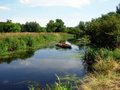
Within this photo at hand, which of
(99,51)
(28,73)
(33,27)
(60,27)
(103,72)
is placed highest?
(33,27)

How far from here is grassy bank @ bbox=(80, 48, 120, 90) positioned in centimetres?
1264

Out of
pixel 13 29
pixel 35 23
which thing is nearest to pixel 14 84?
pixel 13 29

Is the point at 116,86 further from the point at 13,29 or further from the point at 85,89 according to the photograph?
the point at 13,29

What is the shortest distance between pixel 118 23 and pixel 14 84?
45.5 feet

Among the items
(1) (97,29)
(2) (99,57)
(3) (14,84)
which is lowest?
(3) (14,84)

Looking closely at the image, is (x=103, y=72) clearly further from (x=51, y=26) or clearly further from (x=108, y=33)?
(x=51, y=26)

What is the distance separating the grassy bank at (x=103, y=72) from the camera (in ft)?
41.5

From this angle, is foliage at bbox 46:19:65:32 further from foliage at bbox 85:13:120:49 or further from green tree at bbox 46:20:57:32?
foliage at bbox 85:13:120:49

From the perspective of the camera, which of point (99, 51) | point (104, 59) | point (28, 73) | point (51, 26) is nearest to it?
point (104, 59)

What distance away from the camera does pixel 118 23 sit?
27.0 m

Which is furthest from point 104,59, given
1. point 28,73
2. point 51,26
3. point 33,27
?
point 51,26

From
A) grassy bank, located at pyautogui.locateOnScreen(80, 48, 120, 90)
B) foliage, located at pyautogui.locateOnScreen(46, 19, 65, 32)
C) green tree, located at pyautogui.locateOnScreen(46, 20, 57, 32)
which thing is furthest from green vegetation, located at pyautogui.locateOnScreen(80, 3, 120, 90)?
→ foliage, located at pyautogui.locateOnScreen(46, 19, 65, 32)

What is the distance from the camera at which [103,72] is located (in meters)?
17.0

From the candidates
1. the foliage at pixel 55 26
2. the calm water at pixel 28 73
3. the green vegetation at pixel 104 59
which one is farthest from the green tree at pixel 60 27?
the calm water at pixel 28 73
